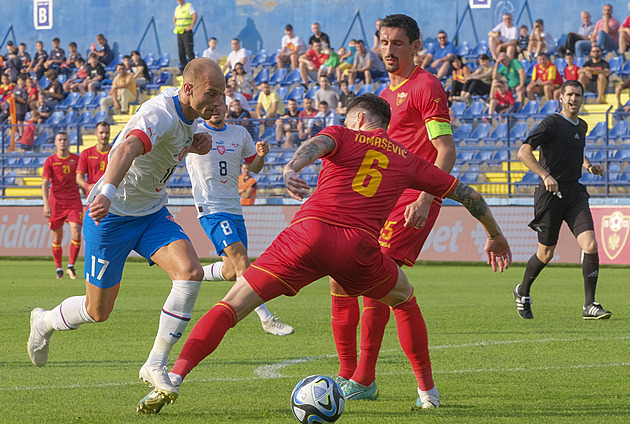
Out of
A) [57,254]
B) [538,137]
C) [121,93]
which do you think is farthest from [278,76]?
[538,137]

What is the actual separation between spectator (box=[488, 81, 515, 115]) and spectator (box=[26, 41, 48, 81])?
15.6 m

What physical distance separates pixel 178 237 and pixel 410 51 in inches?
80.1

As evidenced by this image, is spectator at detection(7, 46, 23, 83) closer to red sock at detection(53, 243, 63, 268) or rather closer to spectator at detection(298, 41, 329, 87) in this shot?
spectator at detection(298, 41, 329, 87)

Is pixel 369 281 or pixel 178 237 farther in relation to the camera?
pixel 178 237

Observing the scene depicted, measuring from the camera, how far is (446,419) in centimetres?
542

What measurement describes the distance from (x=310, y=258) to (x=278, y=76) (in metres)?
22.7

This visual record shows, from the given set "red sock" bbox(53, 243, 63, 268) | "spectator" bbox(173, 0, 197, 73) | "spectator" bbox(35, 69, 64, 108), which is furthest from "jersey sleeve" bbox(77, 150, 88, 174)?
"spectator" bbox(35, 69, 64, 108)

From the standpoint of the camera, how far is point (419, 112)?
254 inches

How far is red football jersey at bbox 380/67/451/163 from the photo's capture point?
20.8ft

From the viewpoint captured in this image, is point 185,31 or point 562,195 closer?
point 562,195

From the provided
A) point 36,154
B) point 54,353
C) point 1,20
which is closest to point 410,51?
point 54,353

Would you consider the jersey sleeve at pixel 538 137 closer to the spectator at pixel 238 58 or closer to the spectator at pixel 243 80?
the spectator at pixel 243 80

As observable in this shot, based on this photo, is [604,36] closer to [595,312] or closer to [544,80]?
[544,80]

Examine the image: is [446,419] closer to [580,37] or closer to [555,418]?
[555,418]
